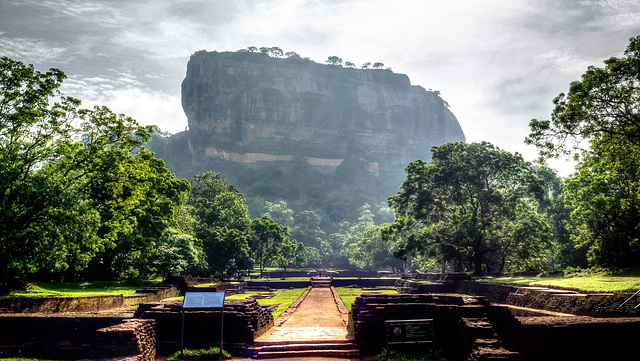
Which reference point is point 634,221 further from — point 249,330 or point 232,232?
point 232,232

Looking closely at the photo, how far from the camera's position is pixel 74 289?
15188mm

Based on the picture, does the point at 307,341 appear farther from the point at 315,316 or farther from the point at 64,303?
the point at 64,303

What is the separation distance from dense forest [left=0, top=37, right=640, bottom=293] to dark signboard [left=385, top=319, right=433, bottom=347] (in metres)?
10.8

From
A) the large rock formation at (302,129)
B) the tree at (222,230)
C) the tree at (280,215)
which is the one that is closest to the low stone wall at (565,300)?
the tree at (222,230)

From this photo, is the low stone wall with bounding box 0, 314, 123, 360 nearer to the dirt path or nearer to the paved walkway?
the paved walkway

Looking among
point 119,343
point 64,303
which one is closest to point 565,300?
point 119,343

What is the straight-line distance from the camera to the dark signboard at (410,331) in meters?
7.90

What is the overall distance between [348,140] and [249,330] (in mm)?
132252

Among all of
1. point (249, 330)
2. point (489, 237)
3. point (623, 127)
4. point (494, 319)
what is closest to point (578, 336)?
point (494, 319)

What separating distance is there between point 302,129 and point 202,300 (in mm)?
128445

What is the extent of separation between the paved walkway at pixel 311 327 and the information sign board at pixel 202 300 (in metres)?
1.52

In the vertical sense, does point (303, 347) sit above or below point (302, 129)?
below

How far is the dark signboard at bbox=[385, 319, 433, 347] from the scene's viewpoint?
25.9 ft

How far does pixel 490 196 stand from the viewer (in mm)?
23391
